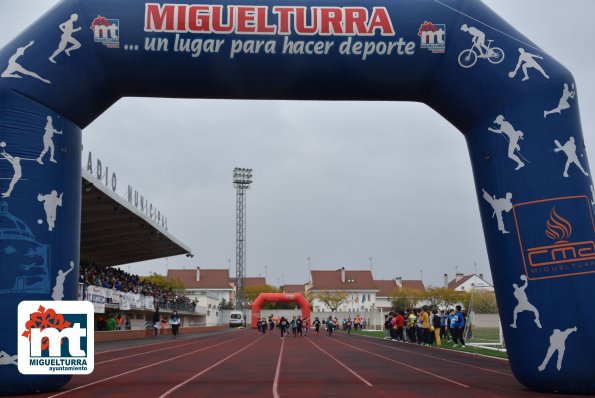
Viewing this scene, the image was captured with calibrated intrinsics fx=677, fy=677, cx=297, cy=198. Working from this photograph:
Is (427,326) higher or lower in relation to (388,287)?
lower

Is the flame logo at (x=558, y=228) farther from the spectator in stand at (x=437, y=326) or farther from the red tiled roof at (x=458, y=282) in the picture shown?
the red tiled roof at (x=458, y=282)

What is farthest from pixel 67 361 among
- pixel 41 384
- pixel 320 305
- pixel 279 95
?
pixel 320 305

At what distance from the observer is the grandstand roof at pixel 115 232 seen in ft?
97.4

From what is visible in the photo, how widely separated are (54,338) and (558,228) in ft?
24.9

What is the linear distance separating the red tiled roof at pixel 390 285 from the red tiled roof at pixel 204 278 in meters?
29.1

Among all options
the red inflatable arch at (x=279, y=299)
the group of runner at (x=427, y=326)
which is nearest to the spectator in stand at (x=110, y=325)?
the group of runner at (x=427, y=326)

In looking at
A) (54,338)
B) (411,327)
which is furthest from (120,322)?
(54,338)

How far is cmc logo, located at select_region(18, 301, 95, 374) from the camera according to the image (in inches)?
385

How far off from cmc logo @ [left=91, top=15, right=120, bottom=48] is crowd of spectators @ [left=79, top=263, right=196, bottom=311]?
Answer: 18468 mm

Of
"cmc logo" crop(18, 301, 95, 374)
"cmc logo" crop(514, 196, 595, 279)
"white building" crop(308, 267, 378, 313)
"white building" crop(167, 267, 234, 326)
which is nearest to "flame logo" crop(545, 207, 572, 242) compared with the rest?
"cmc logo" crop(514, 196, 595, 279)

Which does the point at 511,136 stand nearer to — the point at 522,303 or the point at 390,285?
the point at 522,303

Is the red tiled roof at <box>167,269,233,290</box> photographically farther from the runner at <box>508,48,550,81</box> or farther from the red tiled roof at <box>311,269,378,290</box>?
the runner at <box>508,48,550,81</box>

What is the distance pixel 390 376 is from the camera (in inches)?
535

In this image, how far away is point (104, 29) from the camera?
10.9 m
